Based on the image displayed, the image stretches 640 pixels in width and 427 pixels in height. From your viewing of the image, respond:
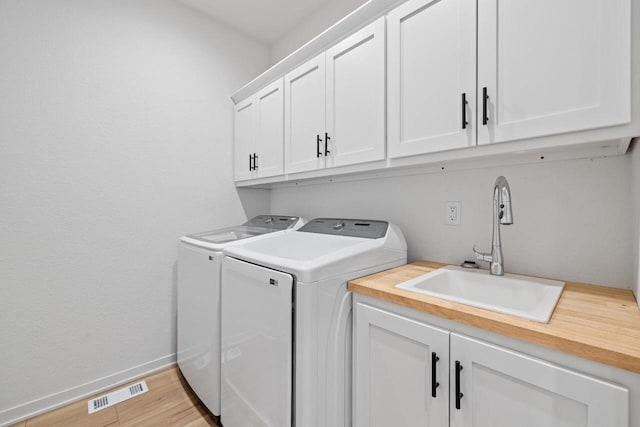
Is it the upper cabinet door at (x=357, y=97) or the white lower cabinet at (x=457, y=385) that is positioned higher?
the upper cabinet door at (x=357, y=97)

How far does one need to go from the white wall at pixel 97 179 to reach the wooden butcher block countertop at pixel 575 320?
1.70 m

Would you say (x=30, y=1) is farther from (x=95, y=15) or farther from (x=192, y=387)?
(x=192, y=387)

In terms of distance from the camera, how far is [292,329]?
1106mm

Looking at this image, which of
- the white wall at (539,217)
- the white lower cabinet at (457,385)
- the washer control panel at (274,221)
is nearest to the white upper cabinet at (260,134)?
the washer control panel at (274,221)

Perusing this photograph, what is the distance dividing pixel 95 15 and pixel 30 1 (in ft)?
0.99

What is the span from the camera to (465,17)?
113 centimetres

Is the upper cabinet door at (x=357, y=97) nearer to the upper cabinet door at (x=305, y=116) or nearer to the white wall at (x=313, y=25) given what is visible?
the upper cabinet door at (x=305, y=116)

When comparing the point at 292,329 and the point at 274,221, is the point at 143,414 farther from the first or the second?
the point at 274,221

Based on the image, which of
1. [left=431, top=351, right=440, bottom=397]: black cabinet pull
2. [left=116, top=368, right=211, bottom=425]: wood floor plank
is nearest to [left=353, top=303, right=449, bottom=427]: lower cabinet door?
[left=431, top=351, right=440, bottom=397]: black cabinet pull

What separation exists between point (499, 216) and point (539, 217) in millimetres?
285

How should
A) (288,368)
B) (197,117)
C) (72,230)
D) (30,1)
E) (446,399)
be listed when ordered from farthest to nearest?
(197,117)
(72,230)
(30,1)
(288,368)
(446,399)

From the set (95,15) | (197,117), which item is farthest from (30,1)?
(197,117)

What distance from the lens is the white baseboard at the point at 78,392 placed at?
1.59m

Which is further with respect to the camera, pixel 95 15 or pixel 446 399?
pixel 95 15
